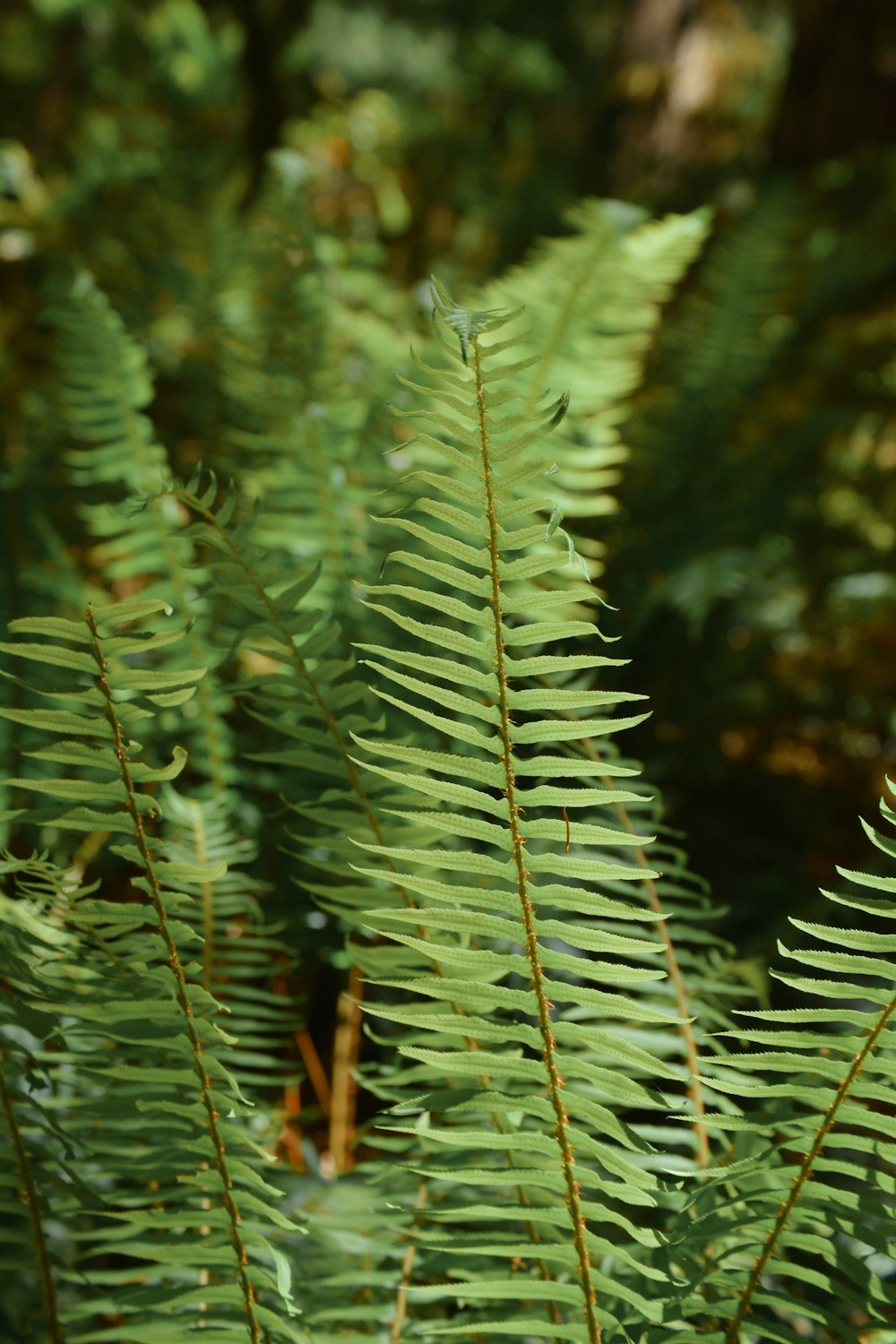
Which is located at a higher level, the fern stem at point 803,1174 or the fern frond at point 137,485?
the fern frond at point 137,485

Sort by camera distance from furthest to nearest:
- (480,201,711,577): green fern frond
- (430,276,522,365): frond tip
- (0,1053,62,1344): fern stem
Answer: (480,201,711,577): green fern frond, (0,1053,62,1344): fern stem, (430,276,522,365): frond tip

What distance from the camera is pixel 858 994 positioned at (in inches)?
21.0

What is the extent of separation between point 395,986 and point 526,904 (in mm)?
82

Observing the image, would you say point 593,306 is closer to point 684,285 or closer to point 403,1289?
point 403,1289

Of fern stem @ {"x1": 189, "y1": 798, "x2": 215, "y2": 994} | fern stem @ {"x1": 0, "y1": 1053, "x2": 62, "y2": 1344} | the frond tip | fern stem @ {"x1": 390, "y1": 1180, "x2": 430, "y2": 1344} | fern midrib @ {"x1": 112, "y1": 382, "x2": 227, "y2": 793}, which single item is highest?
fern midrib @ {"x1": 112, "y1": 382, "x2": 227, "y2": 793}

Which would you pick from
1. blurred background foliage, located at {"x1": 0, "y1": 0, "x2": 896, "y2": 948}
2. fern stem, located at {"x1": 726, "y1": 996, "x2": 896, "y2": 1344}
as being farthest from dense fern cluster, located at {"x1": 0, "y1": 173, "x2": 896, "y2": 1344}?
blurred background foliage, located at {"x1": 0, "y1": 0, "x2": 896, "y2": 948}

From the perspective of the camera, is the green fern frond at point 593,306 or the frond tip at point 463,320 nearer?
the frond tip at point 463,320

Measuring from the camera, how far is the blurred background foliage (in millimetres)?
1720

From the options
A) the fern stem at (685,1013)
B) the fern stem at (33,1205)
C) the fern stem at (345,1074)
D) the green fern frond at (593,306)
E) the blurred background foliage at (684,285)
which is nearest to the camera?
the fern stem at (33,1205)

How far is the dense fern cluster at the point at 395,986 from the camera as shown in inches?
21.0

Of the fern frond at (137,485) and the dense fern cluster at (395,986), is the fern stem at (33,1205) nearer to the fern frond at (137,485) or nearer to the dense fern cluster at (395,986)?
the dense fern cluster at (395,986)

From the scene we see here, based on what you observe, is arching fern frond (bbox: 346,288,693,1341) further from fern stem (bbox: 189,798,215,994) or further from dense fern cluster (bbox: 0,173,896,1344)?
fern stem (bbox: 189,798,215,994)

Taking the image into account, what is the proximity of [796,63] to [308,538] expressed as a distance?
7.55 ft

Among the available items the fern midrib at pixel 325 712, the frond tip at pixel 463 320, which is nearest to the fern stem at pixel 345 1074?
the fern midrib at pixel 325 712
